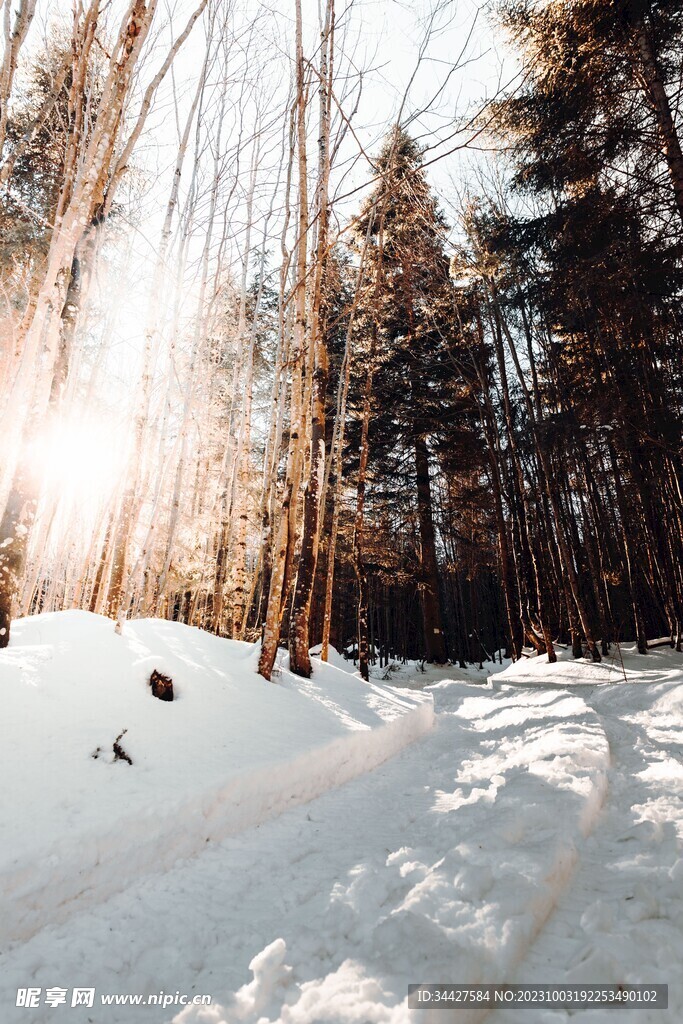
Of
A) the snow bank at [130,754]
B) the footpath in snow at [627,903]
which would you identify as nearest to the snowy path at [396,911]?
the footpath in snow at [627,903]

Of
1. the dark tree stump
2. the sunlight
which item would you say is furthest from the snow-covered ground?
the sunlight

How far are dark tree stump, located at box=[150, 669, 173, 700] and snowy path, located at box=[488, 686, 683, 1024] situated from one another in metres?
3.34

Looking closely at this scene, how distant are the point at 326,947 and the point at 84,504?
563 inches

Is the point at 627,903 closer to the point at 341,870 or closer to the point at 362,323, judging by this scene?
the point at 341,870

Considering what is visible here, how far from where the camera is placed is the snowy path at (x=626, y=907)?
1609mm

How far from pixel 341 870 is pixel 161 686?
7.66 ft

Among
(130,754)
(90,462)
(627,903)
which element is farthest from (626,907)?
(90,462)

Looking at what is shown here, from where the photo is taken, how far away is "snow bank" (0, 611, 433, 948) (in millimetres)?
2359

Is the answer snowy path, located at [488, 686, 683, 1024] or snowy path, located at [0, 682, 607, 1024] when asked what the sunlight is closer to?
snowy path, located at [0, 682, 607, 1024]

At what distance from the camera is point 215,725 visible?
4129 millimetres

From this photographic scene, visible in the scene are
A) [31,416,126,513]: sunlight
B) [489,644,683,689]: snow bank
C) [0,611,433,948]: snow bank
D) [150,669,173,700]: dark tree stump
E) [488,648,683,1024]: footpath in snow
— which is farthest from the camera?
[31,416,126,513]: sunlight

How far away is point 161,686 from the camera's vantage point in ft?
13.7

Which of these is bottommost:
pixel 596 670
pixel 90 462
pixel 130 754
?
pixel 130 754

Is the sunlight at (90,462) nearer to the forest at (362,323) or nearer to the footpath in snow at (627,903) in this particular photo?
the forest at (362,323)
